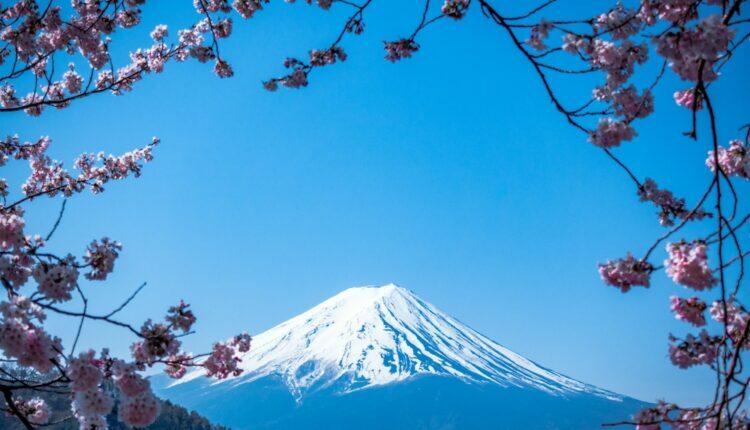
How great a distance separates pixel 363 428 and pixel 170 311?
109m

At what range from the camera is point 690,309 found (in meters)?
2.80

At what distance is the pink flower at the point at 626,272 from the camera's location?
9.15 ft

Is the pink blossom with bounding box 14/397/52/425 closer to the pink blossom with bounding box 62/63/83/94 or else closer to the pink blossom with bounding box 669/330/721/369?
the pink blossom with bounding box 62/63/83/94

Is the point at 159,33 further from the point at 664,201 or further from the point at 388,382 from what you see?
the point at 388,382

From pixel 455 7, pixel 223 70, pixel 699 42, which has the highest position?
pixel 223 70

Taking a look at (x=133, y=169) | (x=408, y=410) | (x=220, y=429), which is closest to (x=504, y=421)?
(x=408, y=410)

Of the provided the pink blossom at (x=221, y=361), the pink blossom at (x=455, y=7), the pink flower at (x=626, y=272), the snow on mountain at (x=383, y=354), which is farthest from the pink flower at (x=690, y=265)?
the snow on mountain at (x=383, y=354)

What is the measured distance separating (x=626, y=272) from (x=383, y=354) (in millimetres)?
135447

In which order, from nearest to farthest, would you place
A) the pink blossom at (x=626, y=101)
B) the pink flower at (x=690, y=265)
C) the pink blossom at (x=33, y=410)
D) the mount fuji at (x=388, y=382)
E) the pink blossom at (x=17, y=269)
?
the pink flower at (x=690, y=265)
the pink blossom at (x=17, y=269)
the pink blossom at (x=626, y=101)
the pink blossom at (x=33, y=410)
the mount fuji at (x=388, y=382)

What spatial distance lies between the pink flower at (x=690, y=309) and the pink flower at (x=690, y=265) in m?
0.19

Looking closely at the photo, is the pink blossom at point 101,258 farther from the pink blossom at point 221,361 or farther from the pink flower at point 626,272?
the pink flower at point 626,272

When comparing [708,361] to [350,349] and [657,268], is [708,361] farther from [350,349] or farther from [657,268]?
[350,349]

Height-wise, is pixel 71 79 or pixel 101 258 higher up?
pixel 71 79

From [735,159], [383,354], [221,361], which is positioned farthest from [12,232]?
[383,354]
